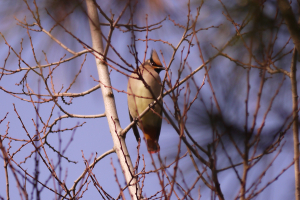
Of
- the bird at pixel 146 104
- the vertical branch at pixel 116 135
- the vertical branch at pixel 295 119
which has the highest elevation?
the bird at pixel 146 104

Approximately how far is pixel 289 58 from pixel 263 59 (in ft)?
0.77

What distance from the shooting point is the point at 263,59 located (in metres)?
1.12

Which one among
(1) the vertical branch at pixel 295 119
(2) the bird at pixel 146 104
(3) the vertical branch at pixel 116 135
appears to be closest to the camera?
(1) the vertical branch at pixel 295 119

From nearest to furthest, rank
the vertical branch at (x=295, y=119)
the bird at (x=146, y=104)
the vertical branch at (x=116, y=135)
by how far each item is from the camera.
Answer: the vertical branch at (x=295, y=119) → the vertical branch at (x=116, y=135) → the bird at (x=146, y=104)

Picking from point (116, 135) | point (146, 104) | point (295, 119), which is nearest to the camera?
point (295, 119)

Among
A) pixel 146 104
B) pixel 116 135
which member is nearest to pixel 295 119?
pixel 116 135

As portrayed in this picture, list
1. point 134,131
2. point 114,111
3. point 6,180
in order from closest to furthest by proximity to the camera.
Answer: point 6,180 → point 114,111 → point 134,131

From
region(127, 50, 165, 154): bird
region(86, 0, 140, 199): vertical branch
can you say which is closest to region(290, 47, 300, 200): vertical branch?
region(86, 0, 140, 199): vertical branch

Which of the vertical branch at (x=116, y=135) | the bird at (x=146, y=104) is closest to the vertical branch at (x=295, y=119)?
the vertical branch at (x=116, y=135)

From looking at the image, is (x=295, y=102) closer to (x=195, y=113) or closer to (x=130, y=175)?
(x=195, y=113)

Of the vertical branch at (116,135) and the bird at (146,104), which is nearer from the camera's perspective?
the vertical branch at (116,135)

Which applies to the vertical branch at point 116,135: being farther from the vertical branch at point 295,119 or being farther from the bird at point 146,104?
the vertical branch at point 295,119

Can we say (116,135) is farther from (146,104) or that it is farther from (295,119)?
(295,119)

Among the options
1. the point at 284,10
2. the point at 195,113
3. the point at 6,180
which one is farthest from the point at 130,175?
the point at 284,10
